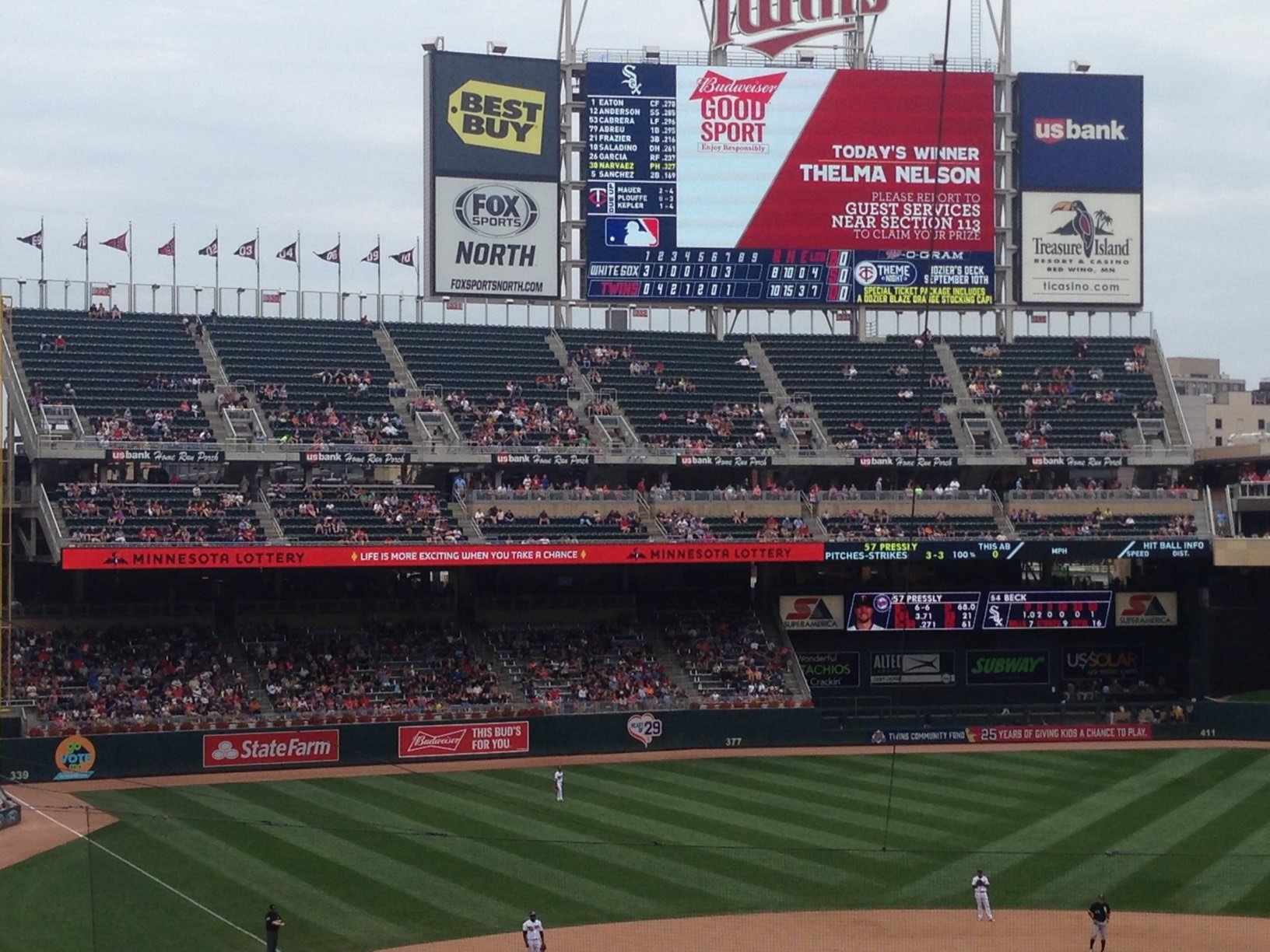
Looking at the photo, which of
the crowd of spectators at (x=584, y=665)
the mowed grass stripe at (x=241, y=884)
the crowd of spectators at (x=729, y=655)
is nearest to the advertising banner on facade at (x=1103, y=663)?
the crowd of spectators at (x=729, y=655)

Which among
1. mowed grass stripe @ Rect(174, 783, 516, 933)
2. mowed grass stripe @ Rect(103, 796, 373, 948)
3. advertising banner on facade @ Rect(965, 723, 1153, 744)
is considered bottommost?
advertising banner on facade @ Rect(965, 723, 1153, 744)

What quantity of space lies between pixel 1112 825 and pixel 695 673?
15316mm

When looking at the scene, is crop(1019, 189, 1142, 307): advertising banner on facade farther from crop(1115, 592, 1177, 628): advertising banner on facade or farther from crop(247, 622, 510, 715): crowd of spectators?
crop(247, 622, 510, 715): crowd of spectators

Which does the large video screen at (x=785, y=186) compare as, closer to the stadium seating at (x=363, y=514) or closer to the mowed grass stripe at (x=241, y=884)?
the stadium seating at (x=363, y=514)

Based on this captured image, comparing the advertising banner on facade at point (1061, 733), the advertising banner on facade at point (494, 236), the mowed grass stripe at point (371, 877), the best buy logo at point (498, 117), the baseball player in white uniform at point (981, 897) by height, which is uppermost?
the best buy logo at point (498, 117)

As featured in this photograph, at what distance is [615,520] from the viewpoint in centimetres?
4981

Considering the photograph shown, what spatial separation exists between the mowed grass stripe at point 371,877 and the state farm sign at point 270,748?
5.40 m

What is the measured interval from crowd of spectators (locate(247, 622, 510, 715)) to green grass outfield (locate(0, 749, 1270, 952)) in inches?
145

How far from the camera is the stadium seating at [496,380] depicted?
170 ft

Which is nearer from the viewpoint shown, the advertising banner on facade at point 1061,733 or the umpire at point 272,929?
the umpire at point 272,929

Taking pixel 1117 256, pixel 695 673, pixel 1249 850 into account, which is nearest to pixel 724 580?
pixel 695 673

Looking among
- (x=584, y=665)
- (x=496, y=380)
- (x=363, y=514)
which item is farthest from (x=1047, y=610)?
(x=363, y=514)

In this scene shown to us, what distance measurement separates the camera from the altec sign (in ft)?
184

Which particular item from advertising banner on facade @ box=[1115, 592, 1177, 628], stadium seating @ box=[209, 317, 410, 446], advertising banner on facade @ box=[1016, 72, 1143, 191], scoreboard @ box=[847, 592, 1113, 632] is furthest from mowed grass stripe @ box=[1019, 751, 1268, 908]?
stadium seating @ box=[209, 317, 410, 446]
